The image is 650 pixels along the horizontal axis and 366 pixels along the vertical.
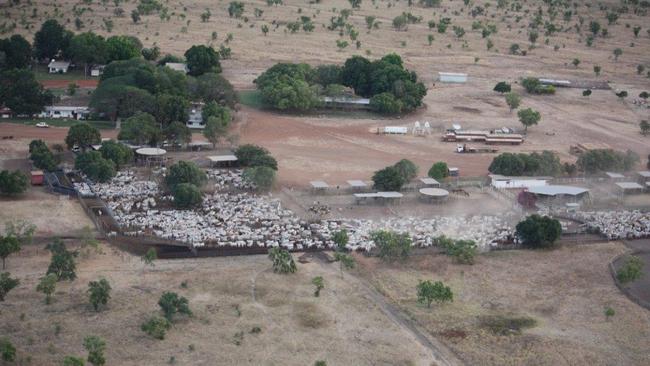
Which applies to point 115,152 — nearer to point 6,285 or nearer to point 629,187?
point 6,285

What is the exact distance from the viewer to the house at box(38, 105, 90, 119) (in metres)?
52.2

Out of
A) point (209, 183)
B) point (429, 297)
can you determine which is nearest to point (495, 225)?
point (429, 297)

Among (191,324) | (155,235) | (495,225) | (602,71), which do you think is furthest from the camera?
(602,71)

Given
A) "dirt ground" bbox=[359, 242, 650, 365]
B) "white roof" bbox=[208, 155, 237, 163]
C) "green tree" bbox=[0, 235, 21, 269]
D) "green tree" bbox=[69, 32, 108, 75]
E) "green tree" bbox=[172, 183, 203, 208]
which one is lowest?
"dirt ground" bbox=[359, 242, 650, 365]

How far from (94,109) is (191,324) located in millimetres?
25249

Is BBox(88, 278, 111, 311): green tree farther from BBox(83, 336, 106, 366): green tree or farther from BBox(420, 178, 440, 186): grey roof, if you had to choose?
BBox(420, 178, 440, 186): grey roof

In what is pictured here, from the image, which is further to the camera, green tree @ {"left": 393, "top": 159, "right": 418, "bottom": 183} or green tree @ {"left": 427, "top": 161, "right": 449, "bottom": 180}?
green tree @ {"left": 427, "top": 161, "right": 449, "bottom": 180}

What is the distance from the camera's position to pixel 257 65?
65438 millimetres

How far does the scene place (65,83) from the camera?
58.7 m

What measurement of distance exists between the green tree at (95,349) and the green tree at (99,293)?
288 cm

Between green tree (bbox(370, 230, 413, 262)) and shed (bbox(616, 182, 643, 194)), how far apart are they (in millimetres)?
13326

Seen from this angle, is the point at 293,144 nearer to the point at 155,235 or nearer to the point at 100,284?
the point at 155,235

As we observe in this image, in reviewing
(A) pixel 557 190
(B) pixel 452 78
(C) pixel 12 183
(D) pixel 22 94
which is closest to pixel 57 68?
(D) pixel 22 94

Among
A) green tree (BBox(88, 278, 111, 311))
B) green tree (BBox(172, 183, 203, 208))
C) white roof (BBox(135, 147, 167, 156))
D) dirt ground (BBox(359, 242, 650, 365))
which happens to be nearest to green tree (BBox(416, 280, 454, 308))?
dirt ground (BBox(359, 242, 650, 365))
